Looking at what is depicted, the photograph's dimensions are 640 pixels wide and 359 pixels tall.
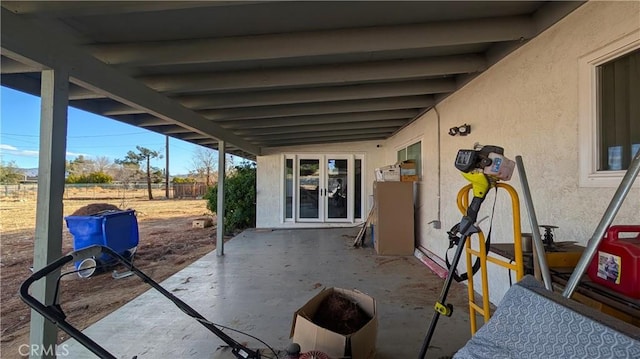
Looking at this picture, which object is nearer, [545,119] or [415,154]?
[545,119]

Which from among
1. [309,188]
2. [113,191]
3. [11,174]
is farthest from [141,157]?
[309,188]

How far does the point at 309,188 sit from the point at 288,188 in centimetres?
62

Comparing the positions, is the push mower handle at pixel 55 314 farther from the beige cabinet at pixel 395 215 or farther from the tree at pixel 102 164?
the tree at pixel 102 164

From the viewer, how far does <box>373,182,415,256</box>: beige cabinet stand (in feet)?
19.0

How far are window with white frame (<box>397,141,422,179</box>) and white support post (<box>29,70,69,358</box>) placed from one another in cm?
517

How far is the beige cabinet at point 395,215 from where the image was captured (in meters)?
5.80

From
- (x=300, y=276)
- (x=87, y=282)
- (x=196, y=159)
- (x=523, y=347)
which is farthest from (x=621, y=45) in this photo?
(x=196, y=159)

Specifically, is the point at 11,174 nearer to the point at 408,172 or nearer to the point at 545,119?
the point at 408,172

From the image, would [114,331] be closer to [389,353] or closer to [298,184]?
[389,353]

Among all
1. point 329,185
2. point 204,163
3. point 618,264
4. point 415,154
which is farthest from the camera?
point 204,163

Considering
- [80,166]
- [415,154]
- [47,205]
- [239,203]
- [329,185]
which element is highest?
[80,166]

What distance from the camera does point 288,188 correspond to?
904 cm

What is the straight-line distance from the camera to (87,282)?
4648 mm

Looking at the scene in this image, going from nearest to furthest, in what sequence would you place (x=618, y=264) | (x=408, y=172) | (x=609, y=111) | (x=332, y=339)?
(x=618, y=264), (x=332, y=339), (x=609, y=111), (x=408, y=172)
